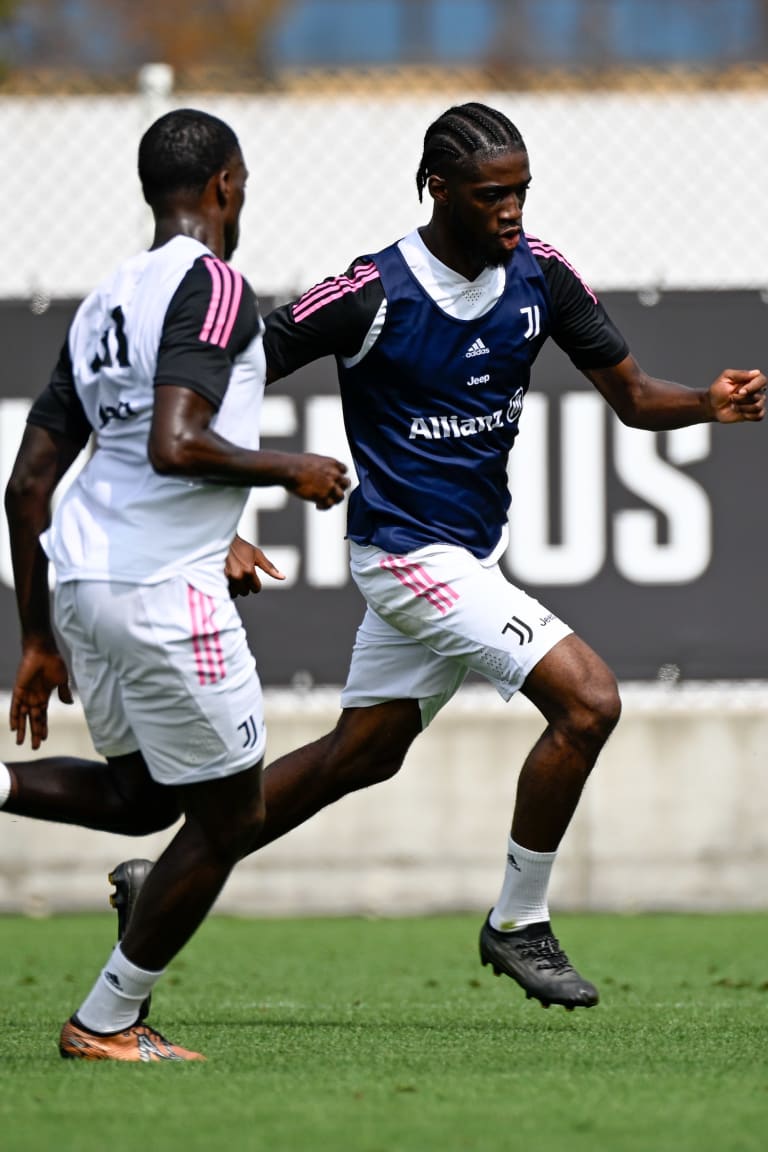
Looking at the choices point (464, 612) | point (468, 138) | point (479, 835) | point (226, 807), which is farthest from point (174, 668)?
point (479, 835)

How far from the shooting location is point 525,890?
5.64 metres

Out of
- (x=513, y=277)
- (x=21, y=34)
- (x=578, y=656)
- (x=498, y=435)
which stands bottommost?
(x=578, y=656)

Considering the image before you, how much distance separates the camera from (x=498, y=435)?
5801 mm

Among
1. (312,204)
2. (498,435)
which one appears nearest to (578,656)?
(498,435)

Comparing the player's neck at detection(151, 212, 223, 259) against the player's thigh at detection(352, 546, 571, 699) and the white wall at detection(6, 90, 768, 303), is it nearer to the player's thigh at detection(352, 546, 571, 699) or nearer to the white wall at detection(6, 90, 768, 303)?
the player's thigh at detection(352, 546, 571, 699)

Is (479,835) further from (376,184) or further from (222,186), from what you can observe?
(376,184)

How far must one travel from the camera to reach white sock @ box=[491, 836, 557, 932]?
5637 mm

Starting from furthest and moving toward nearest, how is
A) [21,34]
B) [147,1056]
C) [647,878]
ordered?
[21,34]
[647,878]
[147,1056]

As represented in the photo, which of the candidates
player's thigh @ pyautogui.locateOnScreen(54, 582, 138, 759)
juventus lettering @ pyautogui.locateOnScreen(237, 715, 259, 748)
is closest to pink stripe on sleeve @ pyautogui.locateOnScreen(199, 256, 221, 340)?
player's thigh @ pyautogui.locateOnScreen(54, 582, 138, 759)

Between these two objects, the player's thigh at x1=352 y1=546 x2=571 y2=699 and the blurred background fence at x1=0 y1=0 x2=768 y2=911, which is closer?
the player's thigh at x1=352 y1=546 x2=571 y2=699

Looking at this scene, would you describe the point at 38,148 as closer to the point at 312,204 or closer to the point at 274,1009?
the point at 312,204

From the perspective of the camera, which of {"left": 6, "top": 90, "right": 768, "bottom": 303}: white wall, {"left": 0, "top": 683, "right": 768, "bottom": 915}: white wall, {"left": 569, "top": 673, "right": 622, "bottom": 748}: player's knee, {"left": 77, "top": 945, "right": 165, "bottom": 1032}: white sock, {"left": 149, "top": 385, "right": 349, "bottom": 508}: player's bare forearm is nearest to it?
{"left": 149, "top": 385, "right": 349, "bottom": 508}: player's bare forearm

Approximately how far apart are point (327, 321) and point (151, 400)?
4.08 feet

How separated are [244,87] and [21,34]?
10.4 meters
